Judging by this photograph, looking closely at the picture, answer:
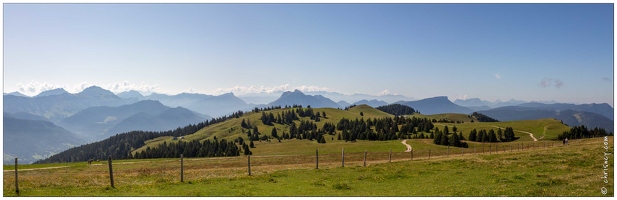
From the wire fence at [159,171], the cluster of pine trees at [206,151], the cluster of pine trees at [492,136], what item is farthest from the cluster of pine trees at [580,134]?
the cluster of pine trees at [206,151]

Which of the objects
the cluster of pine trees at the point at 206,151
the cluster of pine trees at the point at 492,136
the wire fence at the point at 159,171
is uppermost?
the wire fence at the point at 159,171

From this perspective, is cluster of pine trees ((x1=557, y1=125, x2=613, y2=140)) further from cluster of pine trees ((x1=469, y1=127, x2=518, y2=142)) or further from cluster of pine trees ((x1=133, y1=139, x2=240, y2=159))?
cluster of pine trees ((x1=133, y1=139, x2=240, y2=159))

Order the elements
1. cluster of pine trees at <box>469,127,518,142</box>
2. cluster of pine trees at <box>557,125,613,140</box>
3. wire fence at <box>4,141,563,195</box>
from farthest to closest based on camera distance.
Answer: cluster of pine trees at <box>469,127,518,142</box> → cluster of pine trees at <box>557,125,613,140</box> → wire fence at <box>4,141,563,195</box>

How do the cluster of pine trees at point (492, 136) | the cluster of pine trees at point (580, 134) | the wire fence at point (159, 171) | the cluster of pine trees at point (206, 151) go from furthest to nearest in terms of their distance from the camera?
the cluster of pine trees at point (206, 151), the cluster of pine trees at point (492, 136), the cluster of pine trees at point (580, 134), the wire fence at point (159, 171)

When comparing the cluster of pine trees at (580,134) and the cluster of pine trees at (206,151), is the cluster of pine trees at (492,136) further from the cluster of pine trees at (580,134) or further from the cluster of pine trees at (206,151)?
the cluster of pine trees at (206,151)

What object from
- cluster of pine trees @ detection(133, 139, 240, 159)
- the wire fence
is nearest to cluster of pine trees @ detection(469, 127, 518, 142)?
the wire fence

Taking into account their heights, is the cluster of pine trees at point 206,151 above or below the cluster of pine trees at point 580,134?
below

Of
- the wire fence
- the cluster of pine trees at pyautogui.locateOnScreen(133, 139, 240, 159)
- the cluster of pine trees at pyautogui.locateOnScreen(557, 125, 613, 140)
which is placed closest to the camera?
the wire fence

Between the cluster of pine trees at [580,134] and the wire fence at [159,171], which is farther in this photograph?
the cluster of pine trees at [580,134]

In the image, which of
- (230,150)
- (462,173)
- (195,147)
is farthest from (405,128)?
(462,173)

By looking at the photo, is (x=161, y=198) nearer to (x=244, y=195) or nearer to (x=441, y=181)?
(x=244, y=195)

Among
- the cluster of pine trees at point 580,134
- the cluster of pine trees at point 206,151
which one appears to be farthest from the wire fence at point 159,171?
the cluster of pine trees at point 580,134

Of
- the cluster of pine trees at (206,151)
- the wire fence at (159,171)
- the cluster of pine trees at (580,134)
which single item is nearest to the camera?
the wire fence at (159,171)

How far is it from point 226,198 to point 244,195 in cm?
161
